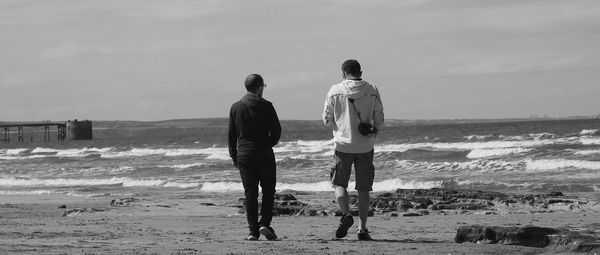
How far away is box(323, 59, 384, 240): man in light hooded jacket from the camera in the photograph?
8.73 m

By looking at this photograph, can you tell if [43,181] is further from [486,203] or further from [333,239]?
[333,239]

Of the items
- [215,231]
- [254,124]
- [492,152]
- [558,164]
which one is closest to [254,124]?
[254,124]

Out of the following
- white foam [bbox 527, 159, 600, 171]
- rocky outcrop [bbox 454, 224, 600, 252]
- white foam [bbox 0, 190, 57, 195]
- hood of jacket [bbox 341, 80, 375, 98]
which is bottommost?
white foam [bbox 0, 190, 57, 195]

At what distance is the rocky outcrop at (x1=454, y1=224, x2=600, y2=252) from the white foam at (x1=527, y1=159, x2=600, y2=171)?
18.6 m

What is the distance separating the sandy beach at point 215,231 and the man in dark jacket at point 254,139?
0.43m

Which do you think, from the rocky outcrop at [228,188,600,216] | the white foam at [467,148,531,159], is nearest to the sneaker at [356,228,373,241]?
the rocky outcrop at [228,188,600,216]

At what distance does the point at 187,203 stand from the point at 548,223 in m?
6.50

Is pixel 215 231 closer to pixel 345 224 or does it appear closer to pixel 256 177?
pixel 256 177

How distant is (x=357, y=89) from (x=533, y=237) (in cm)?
188

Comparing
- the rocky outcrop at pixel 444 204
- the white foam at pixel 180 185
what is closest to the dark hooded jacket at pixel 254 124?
the rocky outcrop at pixel 444 204

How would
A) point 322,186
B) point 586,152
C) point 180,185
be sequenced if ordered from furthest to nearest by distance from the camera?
point 586,152 < point 180,185 < point 322,186

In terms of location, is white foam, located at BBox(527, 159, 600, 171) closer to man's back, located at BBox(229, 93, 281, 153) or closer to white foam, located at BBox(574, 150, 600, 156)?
white foam, located at BBox(574, 150, 600, 156)

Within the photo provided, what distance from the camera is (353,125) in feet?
28.6

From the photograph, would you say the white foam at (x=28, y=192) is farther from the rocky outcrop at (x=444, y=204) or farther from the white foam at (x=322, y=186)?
the rocky outcrop at (x=444, y=204)
